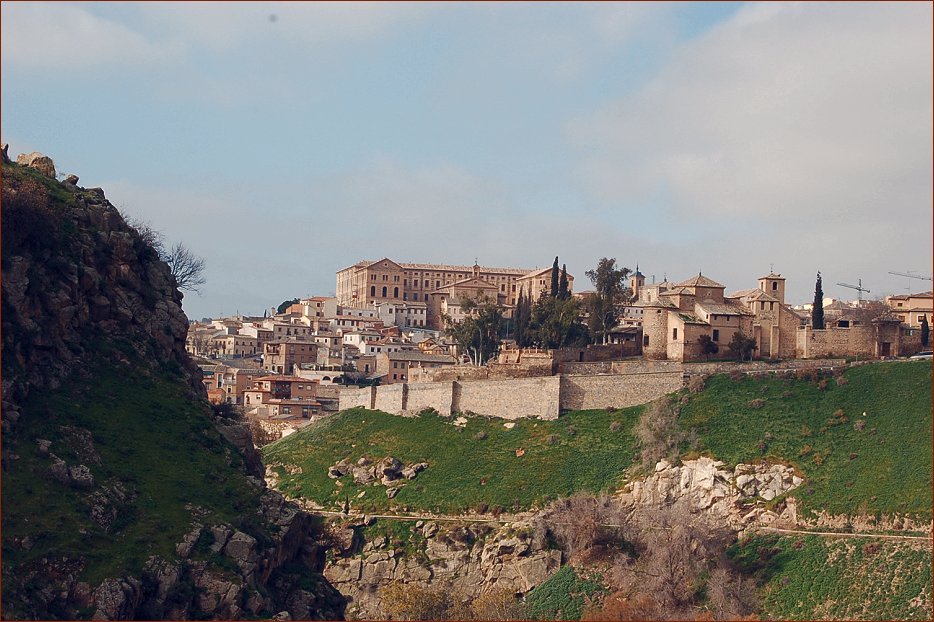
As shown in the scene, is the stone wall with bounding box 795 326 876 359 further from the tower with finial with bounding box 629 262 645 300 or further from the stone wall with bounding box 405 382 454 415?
the tower with finial with bounding box 629 262 645 300

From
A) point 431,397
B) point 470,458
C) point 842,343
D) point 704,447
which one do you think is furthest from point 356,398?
point 842,343

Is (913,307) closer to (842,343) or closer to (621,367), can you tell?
(842,343)

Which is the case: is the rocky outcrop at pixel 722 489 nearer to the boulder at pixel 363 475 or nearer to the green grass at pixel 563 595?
the green grass at pixel 563 595

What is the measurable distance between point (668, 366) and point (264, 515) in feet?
126

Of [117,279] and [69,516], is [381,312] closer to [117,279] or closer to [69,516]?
[117,279]

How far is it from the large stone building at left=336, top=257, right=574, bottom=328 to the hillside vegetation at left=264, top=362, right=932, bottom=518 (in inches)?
2405

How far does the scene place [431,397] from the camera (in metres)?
87.6

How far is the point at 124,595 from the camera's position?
42.5 metres

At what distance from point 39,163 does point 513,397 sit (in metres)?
34.0

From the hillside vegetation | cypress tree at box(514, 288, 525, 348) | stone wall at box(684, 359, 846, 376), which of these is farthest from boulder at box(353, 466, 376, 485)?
stone wall at box(684, 359, 846, 376)

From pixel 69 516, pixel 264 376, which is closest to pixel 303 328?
pixel 264 376

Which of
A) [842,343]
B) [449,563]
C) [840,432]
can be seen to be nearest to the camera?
[449,563]

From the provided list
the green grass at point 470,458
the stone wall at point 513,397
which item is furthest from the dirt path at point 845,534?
the stone wall at point 513,397

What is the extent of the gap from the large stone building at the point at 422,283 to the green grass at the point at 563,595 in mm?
76113
